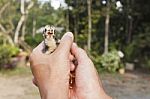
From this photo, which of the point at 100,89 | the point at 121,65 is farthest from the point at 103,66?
the point at 100,89

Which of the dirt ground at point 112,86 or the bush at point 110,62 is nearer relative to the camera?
the dirt ground at point 112,86

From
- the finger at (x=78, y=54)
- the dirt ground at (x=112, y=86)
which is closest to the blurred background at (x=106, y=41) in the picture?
the dirt ground at (x=112, y=86)

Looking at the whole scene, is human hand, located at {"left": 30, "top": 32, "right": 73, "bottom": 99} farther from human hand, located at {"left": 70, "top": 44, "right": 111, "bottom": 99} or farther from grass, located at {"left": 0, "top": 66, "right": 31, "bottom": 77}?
grass, located at {"left": 0, "top": 66, "right": 31, "bottom": 77}

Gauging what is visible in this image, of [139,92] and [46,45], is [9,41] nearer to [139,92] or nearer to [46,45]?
[139,92]

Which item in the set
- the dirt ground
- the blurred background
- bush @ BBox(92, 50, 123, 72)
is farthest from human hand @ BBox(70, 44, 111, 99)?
bush @ BBox(92, 50, 123, 72)

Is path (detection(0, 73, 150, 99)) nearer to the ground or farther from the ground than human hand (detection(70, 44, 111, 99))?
nearer to the ground

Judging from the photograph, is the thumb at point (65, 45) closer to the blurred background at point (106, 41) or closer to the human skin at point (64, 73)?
the human skin at point (64, 73)
